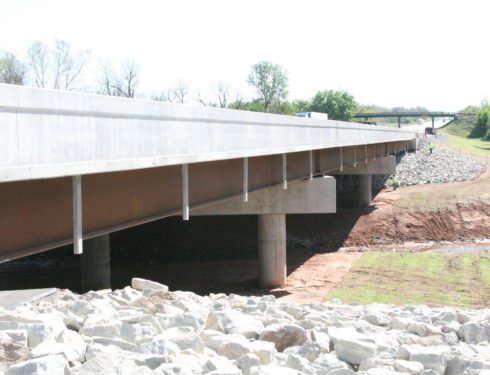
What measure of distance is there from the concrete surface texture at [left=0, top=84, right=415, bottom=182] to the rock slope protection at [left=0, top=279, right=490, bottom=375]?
2.21m

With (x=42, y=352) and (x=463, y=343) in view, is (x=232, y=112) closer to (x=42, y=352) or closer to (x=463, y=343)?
(x=463, y=343)

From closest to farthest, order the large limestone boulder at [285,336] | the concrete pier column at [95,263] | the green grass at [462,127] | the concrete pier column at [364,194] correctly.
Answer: the large limestone boulder at [285,336] → the concrete pier column at [95,263] → the concrete pier column at [364,194] → the green grass at [462,127]

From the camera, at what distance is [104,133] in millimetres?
10680

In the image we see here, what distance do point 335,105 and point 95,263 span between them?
348 ft

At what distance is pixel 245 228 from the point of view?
1596 inches

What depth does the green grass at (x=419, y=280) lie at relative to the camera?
907 inches

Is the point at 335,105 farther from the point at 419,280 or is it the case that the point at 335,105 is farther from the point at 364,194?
the point at 419,280

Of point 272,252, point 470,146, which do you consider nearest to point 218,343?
point 272,252

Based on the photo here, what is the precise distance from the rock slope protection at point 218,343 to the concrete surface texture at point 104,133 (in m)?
2.21

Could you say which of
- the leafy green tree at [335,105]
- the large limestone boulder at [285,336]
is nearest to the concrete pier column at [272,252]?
the large limestone boulder at [285,336]

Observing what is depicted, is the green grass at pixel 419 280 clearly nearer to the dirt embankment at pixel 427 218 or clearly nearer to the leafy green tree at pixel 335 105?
the dirt embankment at pixel 427 218

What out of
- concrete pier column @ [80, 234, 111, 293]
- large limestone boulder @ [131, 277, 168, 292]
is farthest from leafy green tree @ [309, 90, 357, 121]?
large limestone boulder @ [131, 277, 168, 292]

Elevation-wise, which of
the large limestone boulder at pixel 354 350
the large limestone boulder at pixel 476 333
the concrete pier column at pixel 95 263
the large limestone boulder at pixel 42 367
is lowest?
the concrete pier column at pixel 95 263

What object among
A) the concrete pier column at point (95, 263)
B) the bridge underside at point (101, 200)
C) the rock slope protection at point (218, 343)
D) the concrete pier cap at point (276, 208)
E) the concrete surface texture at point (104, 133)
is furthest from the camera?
the concrete pier cap at point (276, 208)
